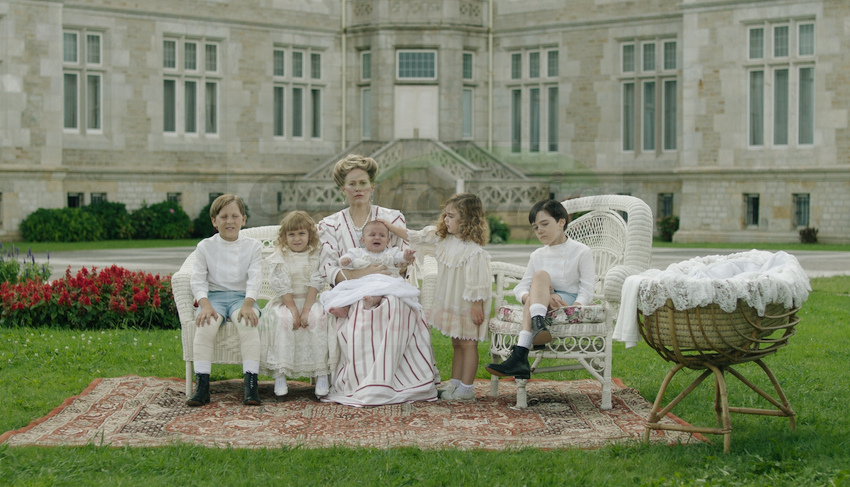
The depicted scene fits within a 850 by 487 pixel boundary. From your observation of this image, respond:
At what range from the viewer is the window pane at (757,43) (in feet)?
68.7

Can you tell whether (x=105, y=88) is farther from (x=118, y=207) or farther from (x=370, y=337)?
(x=370, y=337)

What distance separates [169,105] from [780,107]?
1395 cm

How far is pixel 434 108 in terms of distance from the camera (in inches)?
955

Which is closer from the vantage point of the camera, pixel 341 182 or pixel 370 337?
pixel 370 337

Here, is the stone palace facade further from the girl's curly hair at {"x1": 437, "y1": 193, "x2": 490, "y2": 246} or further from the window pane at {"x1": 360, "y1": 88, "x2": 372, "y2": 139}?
the girl's curly hair at {"x1": 437, "y1": 193, "x2": 490, "y2": 246}

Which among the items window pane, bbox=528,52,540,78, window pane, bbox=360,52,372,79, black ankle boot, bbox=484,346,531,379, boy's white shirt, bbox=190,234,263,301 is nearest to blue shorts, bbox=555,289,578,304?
black ankle boot, bbox=484,346,531,379

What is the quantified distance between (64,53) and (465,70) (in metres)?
9.50

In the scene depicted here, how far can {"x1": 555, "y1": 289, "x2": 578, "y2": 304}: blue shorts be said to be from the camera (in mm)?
5918

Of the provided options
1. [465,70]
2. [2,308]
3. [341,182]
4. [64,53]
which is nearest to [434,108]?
[465,70]

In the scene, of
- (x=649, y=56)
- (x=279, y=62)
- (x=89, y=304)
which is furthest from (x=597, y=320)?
(x=279, y=62)

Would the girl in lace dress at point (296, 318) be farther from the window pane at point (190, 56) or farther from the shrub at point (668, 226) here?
the window pane at point (190, 56)

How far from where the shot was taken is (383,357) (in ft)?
19.0

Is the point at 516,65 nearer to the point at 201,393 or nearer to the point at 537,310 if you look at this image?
the point at 537,310

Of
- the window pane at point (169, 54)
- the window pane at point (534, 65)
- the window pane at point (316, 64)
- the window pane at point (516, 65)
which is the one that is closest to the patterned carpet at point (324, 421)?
the window pane at point (169, 54)
